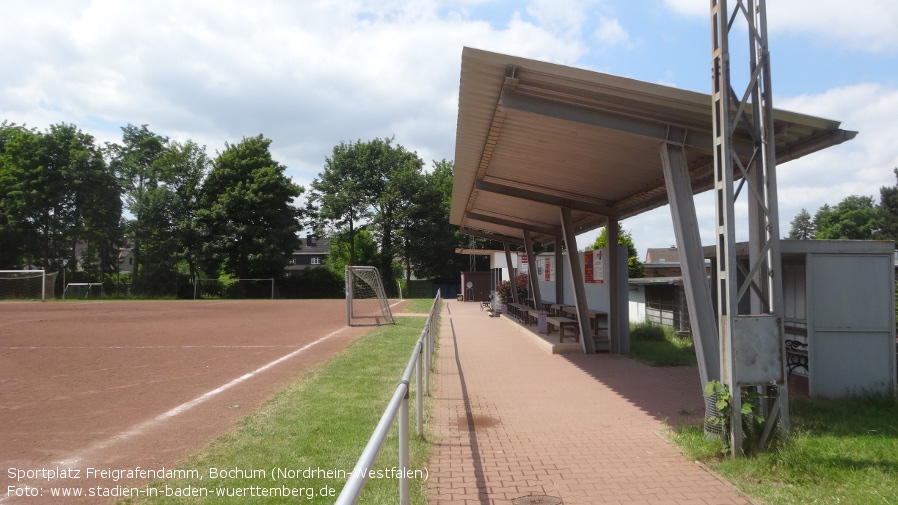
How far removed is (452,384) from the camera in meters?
10.0

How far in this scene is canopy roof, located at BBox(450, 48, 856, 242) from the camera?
22.1 ft

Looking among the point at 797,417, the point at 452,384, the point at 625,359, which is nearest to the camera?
the point at 797,417

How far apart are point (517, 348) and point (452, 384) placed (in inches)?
203

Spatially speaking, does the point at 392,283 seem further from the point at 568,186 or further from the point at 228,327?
the point at 568,186

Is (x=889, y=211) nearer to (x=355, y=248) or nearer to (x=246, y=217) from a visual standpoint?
(x=355, y=248)

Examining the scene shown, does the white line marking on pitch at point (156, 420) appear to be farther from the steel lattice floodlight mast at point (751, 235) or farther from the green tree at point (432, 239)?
the green tree at point (432, 239)

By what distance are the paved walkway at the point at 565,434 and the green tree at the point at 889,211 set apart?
51095mm

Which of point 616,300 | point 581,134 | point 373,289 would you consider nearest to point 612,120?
point 581,134

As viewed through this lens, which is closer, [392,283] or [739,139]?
[739,139]

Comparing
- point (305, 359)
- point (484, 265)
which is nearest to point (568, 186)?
point (305, 359)

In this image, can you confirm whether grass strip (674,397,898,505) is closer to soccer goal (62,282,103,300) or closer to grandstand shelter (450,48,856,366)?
grandstand shelter (450,48,856,366)

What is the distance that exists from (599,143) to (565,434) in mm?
4322

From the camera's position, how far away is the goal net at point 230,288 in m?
50.2

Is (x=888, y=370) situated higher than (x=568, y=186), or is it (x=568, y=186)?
(x=568, y=186)
